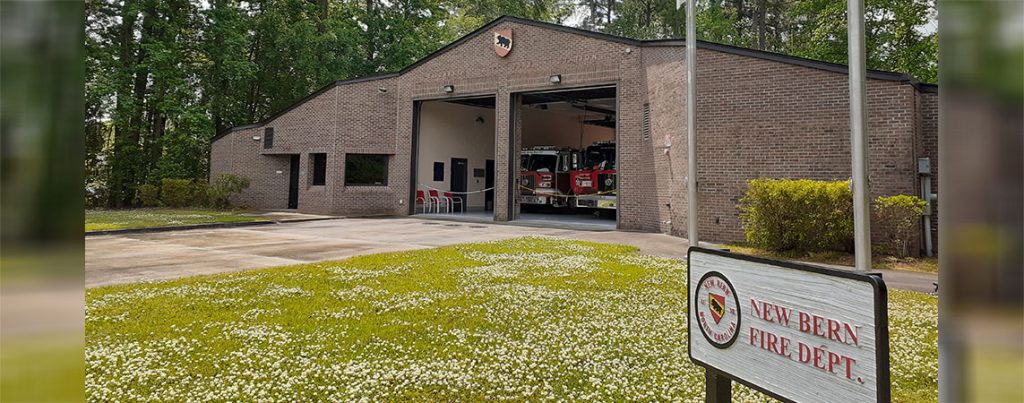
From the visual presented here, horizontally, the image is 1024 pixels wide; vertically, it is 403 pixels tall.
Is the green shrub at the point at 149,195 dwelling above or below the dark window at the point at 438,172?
below

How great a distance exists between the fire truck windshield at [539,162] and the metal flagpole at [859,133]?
18.1 metres

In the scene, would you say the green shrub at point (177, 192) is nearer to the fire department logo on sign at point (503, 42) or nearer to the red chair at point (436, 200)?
the red chair at point (436, 200)

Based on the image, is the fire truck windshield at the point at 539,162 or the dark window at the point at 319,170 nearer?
the fire truck windshield at the point at 539,162

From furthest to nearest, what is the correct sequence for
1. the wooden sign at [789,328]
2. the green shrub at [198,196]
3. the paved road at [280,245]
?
the green shrub at [198,196]
the paved road at [280,245]
the wooden sign at [789,328]

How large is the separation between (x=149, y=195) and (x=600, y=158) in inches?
783

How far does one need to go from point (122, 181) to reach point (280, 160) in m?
7.72

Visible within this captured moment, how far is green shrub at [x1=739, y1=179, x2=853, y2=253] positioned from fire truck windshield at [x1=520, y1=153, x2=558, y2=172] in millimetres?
12018

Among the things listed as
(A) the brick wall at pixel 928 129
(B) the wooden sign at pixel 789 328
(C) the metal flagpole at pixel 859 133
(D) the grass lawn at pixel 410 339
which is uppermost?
(A) the brick wall at pixel 928 129

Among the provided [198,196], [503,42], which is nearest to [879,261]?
[503,42]

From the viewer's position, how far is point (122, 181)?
77.5 ft

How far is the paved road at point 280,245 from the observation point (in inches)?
312

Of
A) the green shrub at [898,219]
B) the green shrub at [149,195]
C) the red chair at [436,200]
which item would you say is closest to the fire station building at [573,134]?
the red chair at [436,200]

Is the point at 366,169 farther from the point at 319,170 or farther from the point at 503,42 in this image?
the point at 503,42
